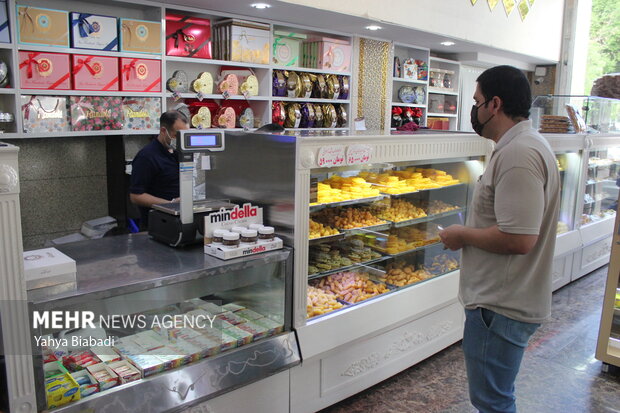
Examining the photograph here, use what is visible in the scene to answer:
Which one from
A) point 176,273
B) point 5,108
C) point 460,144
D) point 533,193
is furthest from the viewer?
point 5,108

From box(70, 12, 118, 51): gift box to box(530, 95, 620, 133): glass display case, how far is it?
4.05m

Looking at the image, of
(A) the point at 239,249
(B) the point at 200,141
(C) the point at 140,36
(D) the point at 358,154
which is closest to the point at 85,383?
(A) the point at 239,249

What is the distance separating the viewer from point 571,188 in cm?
559

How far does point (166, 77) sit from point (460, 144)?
2589 millimetres

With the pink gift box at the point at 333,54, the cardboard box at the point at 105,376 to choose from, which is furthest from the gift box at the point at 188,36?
the cardboard box at the point at 105,376

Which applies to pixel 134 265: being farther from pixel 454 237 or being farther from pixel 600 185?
pixel 600 185

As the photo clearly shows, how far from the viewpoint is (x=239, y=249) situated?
7.80 feet

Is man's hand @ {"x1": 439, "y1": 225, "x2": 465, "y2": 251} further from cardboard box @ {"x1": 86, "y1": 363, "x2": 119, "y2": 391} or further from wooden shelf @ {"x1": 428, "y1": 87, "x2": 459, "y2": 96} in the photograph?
wooden shelf @ {"x1": 428, "y1": 87, "x2": 459, "y2": 96}

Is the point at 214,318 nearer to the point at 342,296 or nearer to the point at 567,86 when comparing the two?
the point at 342,296

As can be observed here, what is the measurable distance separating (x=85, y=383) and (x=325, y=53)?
4468 millimetres

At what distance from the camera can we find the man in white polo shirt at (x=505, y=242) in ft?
6.31

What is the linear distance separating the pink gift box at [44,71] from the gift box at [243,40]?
1.48 m

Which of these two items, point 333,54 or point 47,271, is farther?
point 333,54

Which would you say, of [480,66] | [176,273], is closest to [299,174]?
[176,273]
